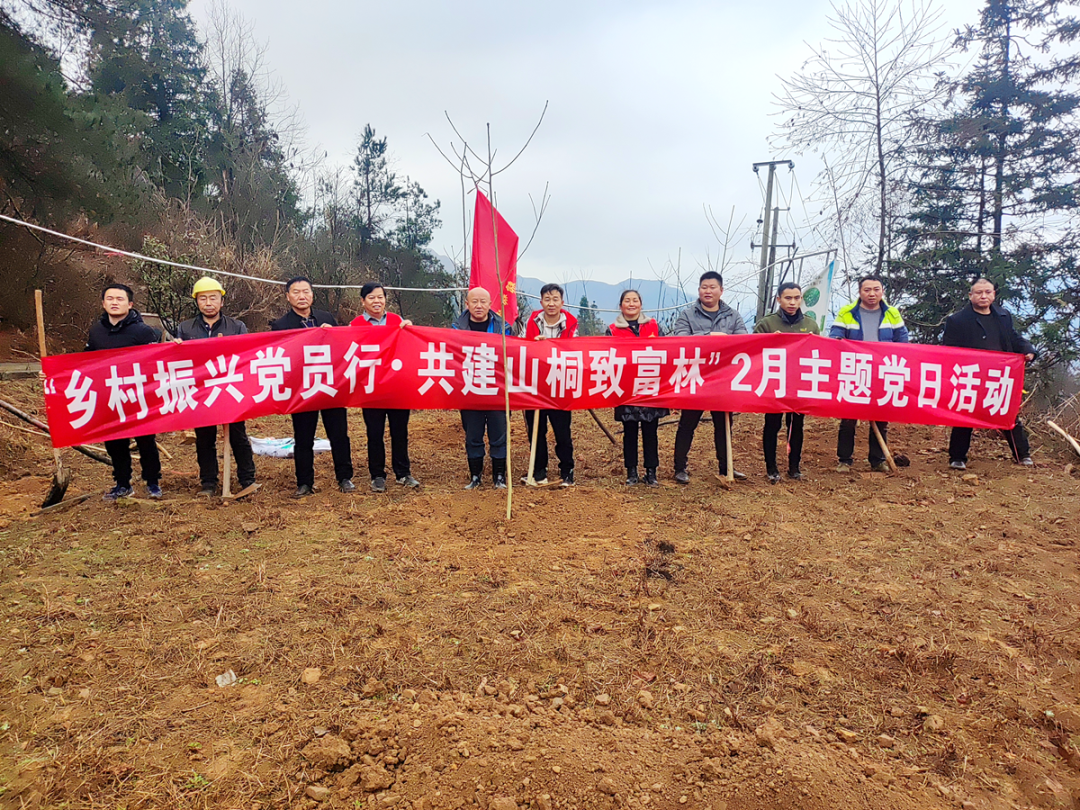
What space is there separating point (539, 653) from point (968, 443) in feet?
17.0

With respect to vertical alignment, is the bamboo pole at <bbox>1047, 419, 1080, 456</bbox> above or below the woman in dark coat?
below

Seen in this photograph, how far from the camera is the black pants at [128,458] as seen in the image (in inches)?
186

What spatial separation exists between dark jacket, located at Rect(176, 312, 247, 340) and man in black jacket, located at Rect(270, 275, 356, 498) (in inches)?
12.6

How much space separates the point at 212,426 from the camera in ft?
15.8

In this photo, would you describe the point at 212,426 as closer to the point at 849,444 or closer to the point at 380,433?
the point at 380,433

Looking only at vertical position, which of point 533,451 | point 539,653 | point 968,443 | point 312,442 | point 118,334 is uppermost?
point 118,334

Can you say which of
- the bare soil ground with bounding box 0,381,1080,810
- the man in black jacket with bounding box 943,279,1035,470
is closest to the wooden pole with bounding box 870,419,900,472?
the man in black jacket with bounding box 943,279,1035,470

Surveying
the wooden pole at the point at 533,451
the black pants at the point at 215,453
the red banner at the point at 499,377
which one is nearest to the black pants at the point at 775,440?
the red banner at the point at 499,377

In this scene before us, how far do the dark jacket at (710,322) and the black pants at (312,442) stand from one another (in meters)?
2.91

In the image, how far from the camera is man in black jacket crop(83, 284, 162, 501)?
4535 millimetres

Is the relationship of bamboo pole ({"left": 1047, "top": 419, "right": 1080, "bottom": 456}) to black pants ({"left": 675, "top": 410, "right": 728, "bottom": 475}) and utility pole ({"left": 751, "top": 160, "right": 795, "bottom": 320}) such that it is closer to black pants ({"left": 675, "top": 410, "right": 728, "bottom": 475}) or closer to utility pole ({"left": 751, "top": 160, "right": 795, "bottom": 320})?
black pants ({"left": 675, "top": 410, "right": 728, "bottom": 475})

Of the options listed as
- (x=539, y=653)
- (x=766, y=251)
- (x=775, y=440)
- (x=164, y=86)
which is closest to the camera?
(x=539, y=653)

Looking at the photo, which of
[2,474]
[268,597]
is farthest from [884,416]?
[2,474]

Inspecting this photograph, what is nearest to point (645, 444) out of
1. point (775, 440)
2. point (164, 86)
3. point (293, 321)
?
point (775, 440)
